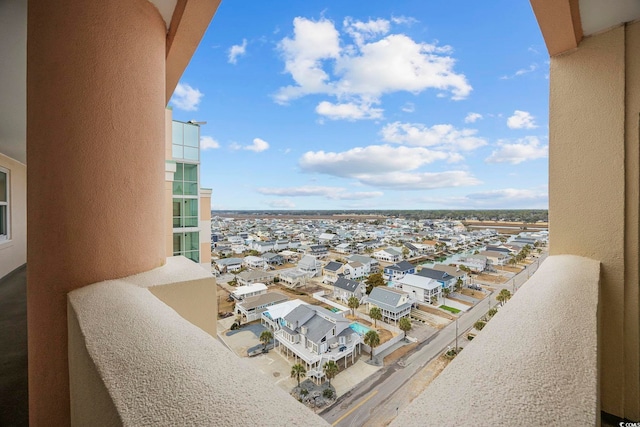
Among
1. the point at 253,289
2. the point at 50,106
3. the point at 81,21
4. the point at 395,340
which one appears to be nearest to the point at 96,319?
the point at 50,106

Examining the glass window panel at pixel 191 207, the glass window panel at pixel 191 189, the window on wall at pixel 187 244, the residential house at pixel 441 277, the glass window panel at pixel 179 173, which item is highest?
the glass window panel at pixel 179 173

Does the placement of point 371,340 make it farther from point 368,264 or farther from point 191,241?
point 368,264

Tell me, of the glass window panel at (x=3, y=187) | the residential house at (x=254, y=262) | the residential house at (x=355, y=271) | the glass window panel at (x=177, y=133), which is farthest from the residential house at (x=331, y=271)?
the glass window panel at (x=3, y=187)

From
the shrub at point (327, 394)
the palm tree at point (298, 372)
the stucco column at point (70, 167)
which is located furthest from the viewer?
the palm tree at point (298, 372)

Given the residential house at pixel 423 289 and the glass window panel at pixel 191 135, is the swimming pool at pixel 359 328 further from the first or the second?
the glass window panel at pixel 191 135

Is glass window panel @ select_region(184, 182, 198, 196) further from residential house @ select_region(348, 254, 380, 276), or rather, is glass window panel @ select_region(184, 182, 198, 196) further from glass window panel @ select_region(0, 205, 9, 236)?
residential house @ select_region(348, 254, 380, 276)

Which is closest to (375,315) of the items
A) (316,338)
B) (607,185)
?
(316,338)

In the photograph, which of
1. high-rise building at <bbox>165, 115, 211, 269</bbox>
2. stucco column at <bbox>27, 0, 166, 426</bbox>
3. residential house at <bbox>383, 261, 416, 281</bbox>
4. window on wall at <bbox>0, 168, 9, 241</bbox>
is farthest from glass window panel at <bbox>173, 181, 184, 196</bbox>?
residential house at <bbox>383, 261, 416, 281</bbox>
